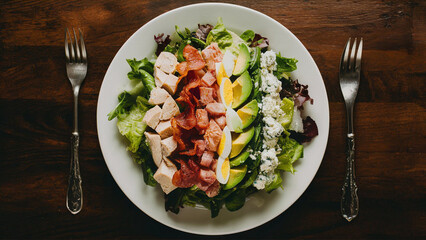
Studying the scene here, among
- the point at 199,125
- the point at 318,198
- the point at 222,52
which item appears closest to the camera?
the point at 199,125

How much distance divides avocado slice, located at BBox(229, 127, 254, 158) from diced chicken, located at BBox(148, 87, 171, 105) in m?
0.45

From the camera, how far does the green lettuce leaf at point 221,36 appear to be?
1.82 meters

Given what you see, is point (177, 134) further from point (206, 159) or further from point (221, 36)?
point (221, 36)

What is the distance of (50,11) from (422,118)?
8.41 feet

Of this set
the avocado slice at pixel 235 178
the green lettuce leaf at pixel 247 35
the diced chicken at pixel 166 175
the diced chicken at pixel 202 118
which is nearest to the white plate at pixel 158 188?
the green lettuce leaf at pixel 247 35

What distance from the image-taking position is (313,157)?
1855mm

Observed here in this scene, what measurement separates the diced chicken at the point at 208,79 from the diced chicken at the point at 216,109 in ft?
0.40

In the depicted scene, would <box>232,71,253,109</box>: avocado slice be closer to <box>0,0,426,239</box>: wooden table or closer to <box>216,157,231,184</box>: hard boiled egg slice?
<box>216,157,231,184</box>: hard boiled egg slice

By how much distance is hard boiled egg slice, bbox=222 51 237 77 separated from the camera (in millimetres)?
1719

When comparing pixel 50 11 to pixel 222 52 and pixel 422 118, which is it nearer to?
pixel 222 52

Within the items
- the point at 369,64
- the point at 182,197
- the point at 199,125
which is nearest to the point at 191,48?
the point at 199,125

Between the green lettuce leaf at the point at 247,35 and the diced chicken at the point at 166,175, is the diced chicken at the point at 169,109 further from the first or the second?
the green lettuce leaf at the point at 247,35

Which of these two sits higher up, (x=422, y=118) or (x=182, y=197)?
(x=422, y=118)

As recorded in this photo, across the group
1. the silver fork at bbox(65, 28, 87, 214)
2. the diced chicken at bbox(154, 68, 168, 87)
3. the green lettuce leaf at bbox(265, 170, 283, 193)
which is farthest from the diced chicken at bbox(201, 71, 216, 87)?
the silver fork at bbox(65, 28, 87, 214)
